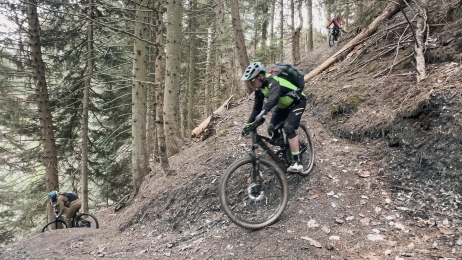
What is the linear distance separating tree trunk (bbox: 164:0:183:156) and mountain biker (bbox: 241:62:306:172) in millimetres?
4336

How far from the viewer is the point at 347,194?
194 inches

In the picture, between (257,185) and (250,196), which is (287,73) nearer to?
(257,185)

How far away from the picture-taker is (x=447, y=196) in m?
4.33

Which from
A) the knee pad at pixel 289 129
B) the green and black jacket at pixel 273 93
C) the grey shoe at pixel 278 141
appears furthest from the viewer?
the grey shoe at pixel 278 141

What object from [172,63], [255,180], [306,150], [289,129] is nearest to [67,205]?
[172,63]

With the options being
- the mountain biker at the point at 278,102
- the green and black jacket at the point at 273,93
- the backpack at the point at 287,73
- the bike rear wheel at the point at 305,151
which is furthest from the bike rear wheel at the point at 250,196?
the backpack at the point at 287,73

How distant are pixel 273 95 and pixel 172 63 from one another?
499 cm

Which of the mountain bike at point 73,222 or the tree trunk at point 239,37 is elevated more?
the tree trunk at point 239,37

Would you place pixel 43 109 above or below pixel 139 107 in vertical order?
above

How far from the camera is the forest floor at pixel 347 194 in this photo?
13.3 ft

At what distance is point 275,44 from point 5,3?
12052mm

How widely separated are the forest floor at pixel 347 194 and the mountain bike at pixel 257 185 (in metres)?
0.22

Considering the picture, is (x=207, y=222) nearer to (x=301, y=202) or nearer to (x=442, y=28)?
(x=301, y=202)

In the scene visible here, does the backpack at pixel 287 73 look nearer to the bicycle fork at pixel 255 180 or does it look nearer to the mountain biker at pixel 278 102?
the mountain biker at pixel 278 102
